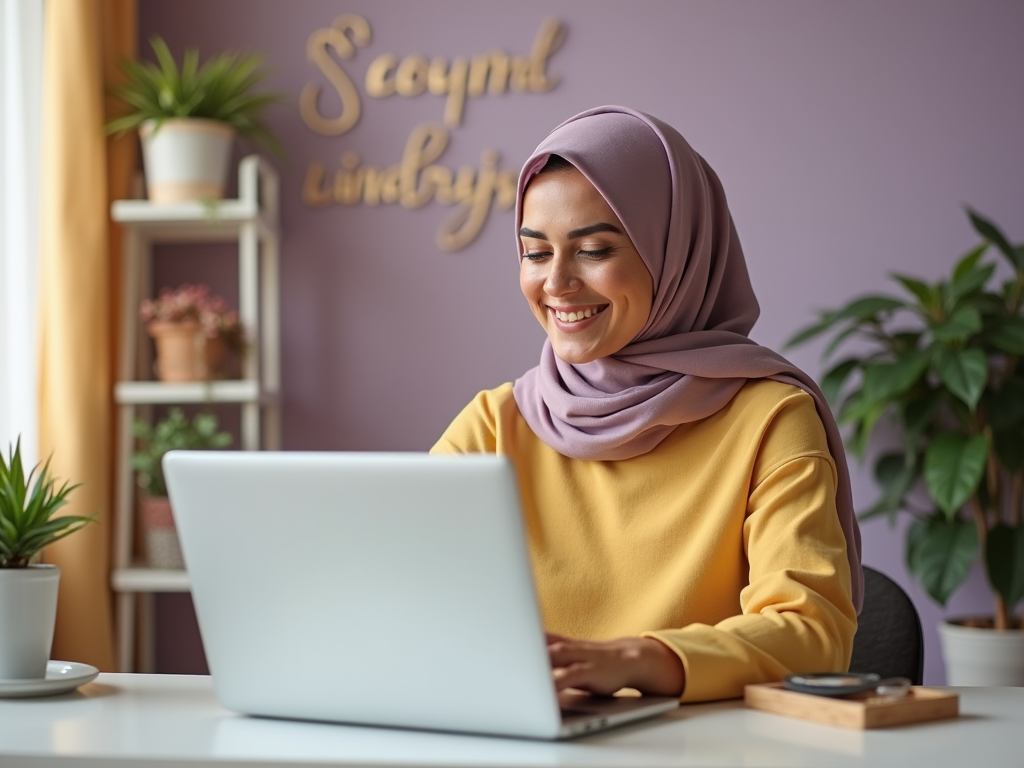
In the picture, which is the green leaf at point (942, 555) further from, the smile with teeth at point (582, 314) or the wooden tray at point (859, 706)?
the wooden tray at point (859, 706)

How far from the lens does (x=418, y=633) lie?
99cm

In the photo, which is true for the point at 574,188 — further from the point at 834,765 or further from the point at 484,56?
the point at 484,56

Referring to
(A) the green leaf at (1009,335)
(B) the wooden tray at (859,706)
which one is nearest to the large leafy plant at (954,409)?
(A) the green leaf at (1009,335)

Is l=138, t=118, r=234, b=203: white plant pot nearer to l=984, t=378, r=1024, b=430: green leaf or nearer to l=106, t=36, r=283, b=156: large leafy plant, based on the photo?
l=106, t=36, r=283, b=156: large leafy plant

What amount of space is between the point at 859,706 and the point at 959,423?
8.06ft

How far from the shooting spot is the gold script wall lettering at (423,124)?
11.2 ft

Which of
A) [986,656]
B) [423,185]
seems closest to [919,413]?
[986,656]

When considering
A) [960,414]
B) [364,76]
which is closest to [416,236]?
[364,76]

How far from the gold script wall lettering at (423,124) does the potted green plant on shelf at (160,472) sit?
2.37ft

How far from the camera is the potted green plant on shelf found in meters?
3.11

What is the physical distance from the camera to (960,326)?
2.95 meters

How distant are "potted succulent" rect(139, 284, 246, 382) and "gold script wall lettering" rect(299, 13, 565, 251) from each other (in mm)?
464

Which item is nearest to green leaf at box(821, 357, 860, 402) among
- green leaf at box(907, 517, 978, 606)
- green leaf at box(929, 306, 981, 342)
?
green leaf at box(929, 306, 981, 342)

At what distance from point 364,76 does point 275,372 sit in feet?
2.84
